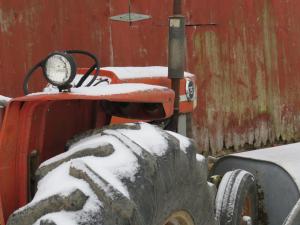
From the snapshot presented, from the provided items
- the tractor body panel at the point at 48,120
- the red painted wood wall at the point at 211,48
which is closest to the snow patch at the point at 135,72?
the tractor body panel at the point at 48,120

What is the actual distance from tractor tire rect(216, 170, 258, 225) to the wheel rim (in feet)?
2.53

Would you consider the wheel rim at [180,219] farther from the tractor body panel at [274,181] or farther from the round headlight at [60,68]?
the tractor body panel at [274,181]

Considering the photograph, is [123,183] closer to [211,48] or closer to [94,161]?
[94,161]

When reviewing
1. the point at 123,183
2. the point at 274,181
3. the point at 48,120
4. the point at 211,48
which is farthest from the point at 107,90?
the point at 211,48

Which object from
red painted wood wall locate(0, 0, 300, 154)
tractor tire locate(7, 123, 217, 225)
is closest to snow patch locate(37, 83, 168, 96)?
tractor tire locate(7, 123, 217, 225)

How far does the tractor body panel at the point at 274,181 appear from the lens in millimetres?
3383

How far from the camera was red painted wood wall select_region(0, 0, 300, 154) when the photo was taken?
4863 mm

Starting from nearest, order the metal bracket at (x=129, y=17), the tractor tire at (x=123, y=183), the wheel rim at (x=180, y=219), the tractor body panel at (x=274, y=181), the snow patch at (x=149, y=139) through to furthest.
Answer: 1. the tractor tire at (x=123, y=183)
2. the snow patch at (x=149, y=139)
3. the wheel rim at (x=180, y=219)
4. the tractor body panel at (x=274, y=181)
5. the metal bracket at (x=129, y=17)

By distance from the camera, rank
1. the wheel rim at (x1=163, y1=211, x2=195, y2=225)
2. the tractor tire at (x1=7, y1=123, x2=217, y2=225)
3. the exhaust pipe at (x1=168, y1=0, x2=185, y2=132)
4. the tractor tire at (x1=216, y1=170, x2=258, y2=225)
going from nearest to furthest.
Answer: the tractor tire at (x1=7, y1=123, x2=217, y2=225), the wheel rim at (x1=163, y1=211, x2=195, y2=225), the tractor tire at (x1=216, y1=170, x2=258, y2=225), the exhaust pipe at (x1=168, y1=0, x2=185, y2=132)

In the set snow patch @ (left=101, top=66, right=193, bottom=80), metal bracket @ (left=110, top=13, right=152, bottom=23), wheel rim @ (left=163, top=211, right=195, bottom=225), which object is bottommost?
wheel rim @ (left=163, top=211, right=195, bottom=225)

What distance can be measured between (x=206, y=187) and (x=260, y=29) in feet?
14.8

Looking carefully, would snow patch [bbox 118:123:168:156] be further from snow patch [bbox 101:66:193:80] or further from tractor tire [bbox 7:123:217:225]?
snow patch [bbox 101:66:193:80]

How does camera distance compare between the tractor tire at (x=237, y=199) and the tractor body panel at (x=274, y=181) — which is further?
the tractor body panel at (x=274, y=181)

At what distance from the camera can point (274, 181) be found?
3.48m
